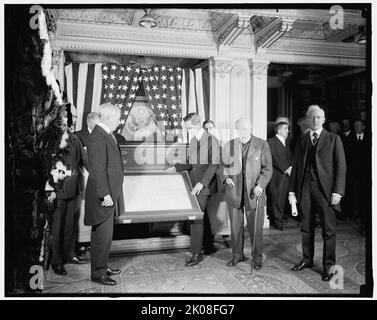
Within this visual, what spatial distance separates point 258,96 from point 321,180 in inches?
90.4

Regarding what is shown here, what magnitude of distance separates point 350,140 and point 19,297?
5.29 metres

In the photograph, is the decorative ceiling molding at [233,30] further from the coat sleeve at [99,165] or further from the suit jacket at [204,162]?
the coat sleeve at [99,165]

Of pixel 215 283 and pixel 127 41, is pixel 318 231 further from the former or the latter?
pixel 127 41

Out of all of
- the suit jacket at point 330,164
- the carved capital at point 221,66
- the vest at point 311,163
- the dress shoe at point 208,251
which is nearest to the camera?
the suit jacket at point 330,164

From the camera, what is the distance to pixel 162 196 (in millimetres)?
3900

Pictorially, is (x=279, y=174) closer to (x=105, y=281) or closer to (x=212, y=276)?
(x=212, y=276)

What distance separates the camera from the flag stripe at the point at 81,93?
16.0 feet

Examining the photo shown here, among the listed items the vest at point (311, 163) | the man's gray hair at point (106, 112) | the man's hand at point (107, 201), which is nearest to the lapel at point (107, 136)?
the man's gray hair at point (106, 112)

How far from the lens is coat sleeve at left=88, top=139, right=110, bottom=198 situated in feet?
10.8

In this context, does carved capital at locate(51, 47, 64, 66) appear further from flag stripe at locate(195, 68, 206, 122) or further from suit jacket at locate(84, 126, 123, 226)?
flag stripe at locate(195, 68, 206, 122)

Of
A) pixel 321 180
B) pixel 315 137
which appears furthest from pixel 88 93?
pixel 321 180

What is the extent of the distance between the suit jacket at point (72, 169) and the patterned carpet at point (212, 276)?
35.4 inches

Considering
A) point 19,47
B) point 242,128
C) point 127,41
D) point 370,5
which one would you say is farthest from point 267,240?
point 19,47

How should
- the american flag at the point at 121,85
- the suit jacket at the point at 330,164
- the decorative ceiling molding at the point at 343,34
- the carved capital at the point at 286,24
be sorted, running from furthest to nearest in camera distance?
the decorative ceiling molding at the point at 343,34, the american flag at the point at 121,85, the carved capital at the point at 286,24, the suit jacket at the point at 330,164
